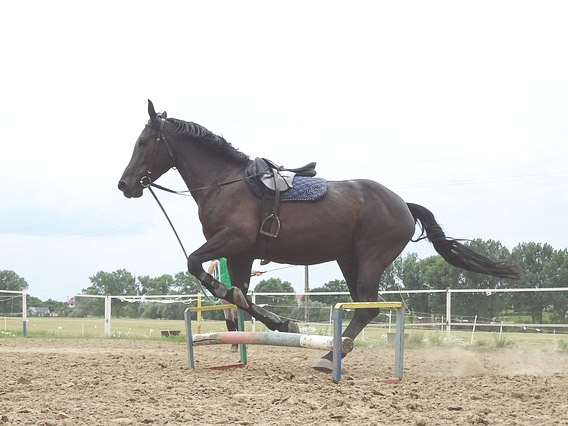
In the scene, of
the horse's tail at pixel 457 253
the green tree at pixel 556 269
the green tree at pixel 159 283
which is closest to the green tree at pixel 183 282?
the green tree at pixel 159 283

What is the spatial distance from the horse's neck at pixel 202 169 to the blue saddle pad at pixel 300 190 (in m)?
0.34

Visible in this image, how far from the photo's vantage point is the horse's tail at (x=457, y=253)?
8.77 m

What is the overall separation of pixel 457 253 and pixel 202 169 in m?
3.13

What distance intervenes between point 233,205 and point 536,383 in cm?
327

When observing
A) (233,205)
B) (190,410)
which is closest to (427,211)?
(233,205)

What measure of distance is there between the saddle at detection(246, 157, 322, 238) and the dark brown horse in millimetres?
76

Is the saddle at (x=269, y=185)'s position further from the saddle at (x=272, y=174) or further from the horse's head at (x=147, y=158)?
the horse's head at (x=147, y=158)

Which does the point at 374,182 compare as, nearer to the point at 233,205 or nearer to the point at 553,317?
the point at 233,205

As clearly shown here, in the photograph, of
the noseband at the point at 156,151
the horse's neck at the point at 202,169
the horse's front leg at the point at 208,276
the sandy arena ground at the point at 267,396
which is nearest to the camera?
the sandy arena ground at the point at 267,396

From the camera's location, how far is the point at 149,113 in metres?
8.05

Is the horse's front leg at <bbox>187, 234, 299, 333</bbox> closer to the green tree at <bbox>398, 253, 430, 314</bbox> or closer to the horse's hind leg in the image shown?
the horse's hind leg

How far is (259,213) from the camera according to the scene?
7.62 meters

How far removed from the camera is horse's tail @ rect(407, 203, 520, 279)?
8773 millimetres

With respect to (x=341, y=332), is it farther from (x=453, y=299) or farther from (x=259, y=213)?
(x=453, y=299)
